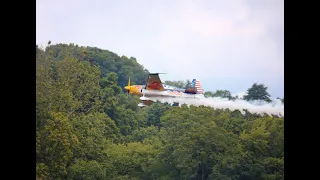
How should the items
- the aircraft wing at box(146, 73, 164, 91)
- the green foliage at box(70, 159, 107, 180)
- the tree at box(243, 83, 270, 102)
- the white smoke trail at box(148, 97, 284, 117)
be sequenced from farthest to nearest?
the white smoke trail at box(148, 97, 284, 117) < the aircraft wing at box(146, 73, 164, 91) < the tree at box(243, 83, 270, 102) < the green foliage at box(70, 159, 107, 180)

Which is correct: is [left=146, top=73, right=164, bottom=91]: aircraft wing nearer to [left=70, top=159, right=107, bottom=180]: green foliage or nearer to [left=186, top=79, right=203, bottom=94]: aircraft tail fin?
[left=186, top=79, right=203, bottom=94]: aircraft tail fin

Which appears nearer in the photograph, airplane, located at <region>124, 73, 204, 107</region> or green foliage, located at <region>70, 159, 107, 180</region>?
green foliage, located at <region>70, 159, 107, 180</region>

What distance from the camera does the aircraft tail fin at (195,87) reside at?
9.85 meters

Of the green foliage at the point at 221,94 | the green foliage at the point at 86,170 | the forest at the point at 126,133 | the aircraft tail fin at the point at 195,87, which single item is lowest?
the green foliage at the point at 86,170

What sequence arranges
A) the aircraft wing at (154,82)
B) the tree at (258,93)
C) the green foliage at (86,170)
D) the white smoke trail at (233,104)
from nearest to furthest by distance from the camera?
the green foliage at (86,170) < the tree at (258,93) < the aircraft wing at (154,82) < the white smoke trail at (233,104)

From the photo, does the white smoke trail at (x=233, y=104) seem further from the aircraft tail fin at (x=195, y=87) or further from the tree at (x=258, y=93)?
the aircraft tail fin at (x=195, y=87)

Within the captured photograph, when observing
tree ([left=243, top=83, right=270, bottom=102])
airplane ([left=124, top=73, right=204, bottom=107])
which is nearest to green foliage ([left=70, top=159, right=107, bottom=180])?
airplane ([left=124, top=73, right=204, bottom=107])

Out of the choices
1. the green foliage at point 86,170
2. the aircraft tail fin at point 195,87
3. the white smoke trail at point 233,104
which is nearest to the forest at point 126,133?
the green foliage at point 86,170

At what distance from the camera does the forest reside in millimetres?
8953

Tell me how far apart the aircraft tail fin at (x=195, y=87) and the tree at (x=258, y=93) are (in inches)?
43.0

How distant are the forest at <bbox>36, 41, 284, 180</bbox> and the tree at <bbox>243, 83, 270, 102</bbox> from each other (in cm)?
2

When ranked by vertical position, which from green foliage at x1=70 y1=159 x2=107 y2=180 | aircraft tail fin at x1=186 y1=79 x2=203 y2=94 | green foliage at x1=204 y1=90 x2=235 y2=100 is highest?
aircraft tail fin at x1=186 y1=79 x2=203 y2=94
